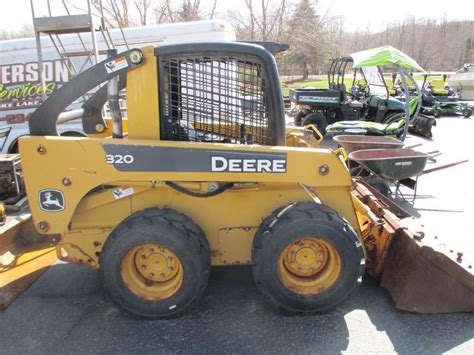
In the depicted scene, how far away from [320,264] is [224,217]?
86 cm

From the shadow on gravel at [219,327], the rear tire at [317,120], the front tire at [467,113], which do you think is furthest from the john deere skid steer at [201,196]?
the front tire at [467,113]

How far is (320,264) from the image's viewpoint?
3.03m

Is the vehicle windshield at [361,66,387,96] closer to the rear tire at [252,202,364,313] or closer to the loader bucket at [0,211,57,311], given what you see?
the rear tire at [252,202,364,313]

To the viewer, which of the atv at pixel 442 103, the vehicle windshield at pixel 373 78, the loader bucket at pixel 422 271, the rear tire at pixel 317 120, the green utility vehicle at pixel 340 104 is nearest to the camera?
the loader bucket at pixel 422 271

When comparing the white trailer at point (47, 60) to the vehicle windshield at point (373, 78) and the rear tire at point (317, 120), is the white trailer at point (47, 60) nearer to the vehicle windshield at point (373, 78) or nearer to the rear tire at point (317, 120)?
the rear tire at point (317, 120)

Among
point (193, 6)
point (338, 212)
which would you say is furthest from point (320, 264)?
point (193, 6)

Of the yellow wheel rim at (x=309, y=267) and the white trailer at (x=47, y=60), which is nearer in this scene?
the yellow wheel rim at (x=309, y=267)

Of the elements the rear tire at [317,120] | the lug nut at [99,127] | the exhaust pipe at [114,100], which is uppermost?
the exhaust pipe at [114,100]

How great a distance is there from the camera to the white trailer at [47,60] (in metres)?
7.40

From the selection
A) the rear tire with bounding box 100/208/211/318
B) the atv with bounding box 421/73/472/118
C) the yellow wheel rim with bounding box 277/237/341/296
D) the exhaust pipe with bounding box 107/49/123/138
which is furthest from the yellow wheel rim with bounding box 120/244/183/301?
the atv with bounding box 421/73/472/118

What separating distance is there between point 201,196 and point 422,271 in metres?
1.78

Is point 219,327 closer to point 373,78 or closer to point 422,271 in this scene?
point 422,271

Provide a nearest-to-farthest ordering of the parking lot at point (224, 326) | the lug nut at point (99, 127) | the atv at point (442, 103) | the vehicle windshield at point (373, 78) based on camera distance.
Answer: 1. the parking lot at point (224, 326)
2. the lug nut at point (99, 127)
3. the vehicle windshield at point (373, 78)
4. the atv at point (442, 103)

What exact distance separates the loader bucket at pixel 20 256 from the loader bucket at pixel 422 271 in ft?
10.3
